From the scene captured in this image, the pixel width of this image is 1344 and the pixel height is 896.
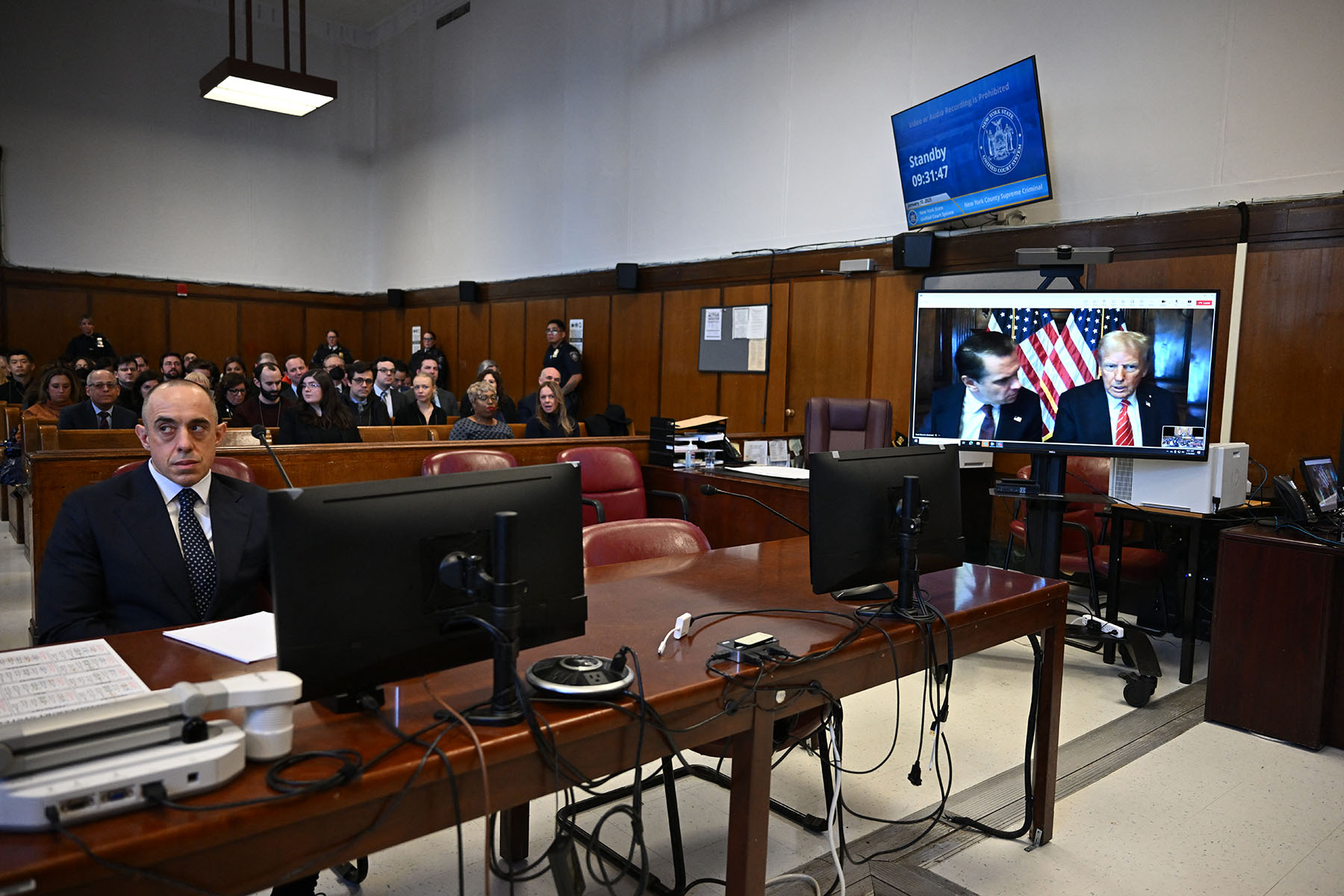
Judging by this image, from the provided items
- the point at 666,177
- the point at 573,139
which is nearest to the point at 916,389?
the point at 666,177

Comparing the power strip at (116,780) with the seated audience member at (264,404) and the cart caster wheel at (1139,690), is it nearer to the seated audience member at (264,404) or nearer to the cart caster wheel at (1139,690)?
the cart caster wheel at (1139,690)

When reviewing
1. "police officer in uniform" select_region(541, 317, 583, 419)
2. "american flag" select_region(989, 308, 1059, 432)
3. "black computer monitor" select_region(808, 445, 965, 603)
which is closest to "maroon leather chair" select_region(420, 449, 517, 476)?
"american flag" select_region(989, 308, 1059, 432)

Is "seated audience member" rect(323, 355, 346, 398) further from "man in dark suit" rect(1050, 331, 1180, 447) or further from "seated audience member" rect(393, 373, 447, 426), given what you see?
"man in dark suit" rect(1050, 331, 1180, 447)

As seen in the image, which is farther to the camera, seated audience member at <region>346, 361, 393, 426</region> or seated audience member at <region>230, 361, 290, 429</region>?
seated audience member at <region>230, 361, 290, 429</region>

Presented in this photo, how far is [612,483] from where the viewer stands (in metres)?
4.41

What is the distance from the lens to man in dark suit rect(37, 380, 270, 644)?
197cm

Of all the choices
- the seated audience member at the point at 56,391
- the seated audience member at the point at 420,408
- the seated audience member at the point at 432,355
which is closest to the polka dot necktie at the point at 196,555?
the seated audience member at the point at 420,408

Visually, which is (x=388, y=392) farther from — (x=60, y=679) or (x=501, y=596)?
(x=501, y=596)

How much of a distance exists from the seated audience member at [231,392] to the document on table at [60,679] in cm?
635

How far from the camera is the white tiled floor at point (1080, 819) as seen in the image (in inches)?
88.9

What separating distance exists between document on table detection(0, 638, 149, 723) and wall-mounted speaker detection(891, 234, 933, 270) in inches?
218

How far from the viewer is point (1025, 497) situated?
11.7ft

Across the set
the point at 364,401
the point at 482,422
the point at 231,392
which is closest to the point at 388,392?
the point at 364,401

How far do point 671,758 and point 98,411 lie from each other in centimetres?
510
